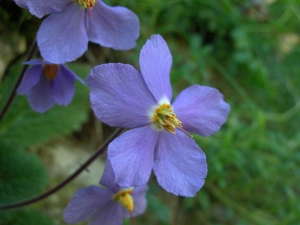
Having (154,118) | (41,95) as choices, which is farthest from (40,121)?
(154,118)

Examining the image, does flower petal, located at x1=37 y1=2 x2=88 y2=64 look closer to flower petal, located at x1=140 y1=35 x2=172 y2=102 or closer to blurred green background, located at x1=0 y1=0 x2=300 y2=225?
flower petal, located at x1=140 y1=35 x2=172 y2=102

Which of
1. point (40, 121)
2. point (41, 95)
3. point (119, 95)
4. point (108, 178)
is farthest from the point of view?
point (40, 121)

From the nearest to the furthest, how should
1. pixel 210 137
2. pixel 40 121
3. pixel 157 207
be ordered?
pixel 40 121
pixel 157 207
pixel 210 137

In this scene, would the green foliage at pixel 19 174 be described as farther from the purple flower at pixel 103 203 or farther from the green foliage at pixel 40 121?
the purple flower at pixel 103 203

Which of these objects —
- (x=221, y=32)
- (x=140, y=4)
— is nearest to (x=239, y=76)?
(x=221, y=32)

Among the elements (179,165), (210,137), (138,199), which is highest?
(179,165)

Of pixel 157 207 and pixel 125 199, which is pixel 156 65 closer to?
pixel 125 199

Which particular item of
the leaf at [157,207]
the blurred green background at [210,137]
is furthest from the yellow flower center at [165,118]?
the leaf at [157,207]

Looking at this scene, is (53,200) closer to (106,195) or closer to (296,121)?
(106,195)
